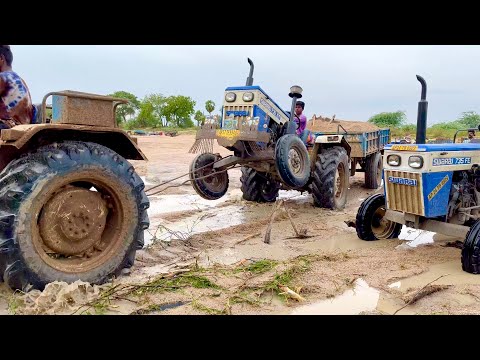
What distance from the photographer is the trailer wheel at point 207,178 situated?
730cm

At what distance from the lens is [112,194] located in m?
3.98

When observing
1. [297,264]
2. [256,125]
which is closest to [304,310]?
[297,264]

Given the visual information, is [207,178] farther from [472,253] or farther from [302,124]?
[472,253]

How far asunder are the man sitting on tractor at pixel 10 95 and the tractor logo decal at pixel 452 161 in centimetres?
420

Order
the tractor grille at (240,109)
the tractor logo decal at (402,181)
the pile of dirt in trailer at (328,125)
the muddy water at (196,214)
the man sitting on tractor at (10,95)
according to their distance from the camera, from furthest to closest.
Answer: the pile of dirt in trailer at (328,125) → the tractor grille at (240,109) → the muddy water at (196,214) → the tractor logo decal at (402,181) → the man sitting on tractor at (10,95)

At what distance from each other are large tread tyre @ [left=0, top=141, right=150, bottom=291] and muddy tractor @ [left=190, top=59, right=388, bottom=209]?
284 cm

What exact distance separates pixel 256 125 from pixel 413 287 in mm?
3749

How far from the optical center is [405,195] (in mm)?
5039

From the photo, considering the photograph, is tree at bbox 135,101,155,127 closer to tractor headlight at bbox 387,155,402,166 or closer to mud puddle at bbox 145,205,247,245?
mud puddle at bbox 145,205,247,245

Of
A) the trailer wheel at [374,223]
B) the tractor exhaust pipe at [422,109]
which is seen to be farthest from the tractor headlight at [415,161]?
the trailer wheel at [374,223]

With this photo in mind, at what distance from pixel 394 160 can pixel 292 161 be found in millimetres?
→ 2241

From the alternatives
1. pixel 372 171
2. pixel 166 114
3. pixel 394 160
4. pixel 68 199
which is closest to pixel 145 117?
pixel 166 114

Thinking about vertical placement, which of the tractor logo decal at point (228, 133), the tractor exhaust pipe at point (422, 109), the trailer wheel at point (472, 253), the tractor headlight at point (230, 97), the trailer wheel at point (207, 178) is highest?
the tractor headlight at point (230, 97)

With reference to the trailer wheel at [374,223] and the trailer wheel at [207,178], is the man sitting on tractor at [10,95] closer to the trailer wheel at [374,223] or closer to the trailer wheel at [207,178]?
the trailer wheel at [207,178]
